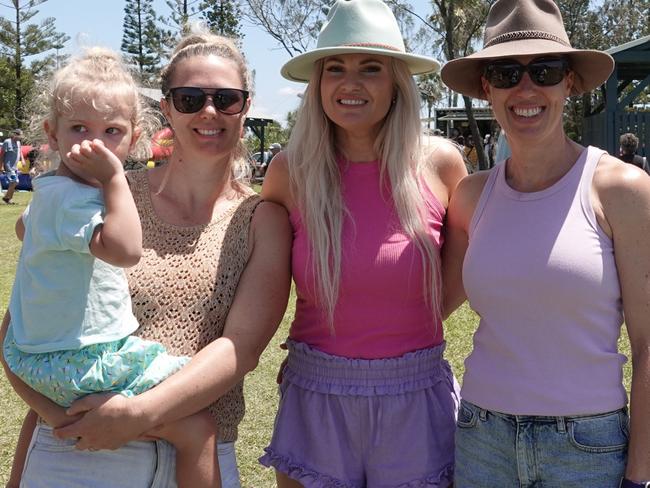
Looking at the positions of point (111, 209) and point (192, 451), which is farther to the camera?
point (192, 451)

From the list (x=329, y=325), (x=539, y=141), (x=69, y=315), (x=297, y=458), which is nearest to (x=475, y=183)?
(x=539, y=141)

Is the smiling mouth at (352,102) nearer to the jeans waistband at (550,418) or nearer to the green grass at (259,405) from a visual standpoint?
the jeans waistband at (550,418)

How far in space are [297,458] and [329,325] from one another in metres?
0.49

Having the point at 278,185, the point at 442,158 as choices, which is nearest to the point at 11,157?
the point at 278,185

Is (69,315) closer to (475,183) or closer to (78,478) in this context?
(78,478)

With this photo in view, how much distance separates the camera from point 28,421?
2459mm

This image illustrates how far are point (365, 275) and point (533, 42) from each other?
3.07ft

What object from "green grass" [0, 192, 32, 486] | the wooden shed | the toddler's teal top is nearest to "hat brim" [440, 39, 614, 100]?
the toddler's teal top

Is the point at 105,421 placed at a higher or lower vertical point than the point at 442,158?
lower

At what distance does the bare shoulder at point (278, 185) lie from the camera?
282 cm

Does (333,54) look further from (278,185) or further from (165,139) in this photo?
(165,139)

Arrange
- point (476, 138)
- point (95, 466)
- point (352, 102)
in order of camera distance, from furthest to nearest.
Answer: point (476, 138) → point (352, 102) → point (95, 466)

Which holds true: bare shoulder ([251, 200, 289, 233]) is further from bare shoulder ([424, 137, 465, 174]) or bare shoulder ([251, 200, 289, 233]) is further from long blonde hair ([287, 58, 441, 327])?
bare shoulder ([424, 137, 465, 174])

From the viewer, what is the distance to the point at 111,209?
79.3 inches
